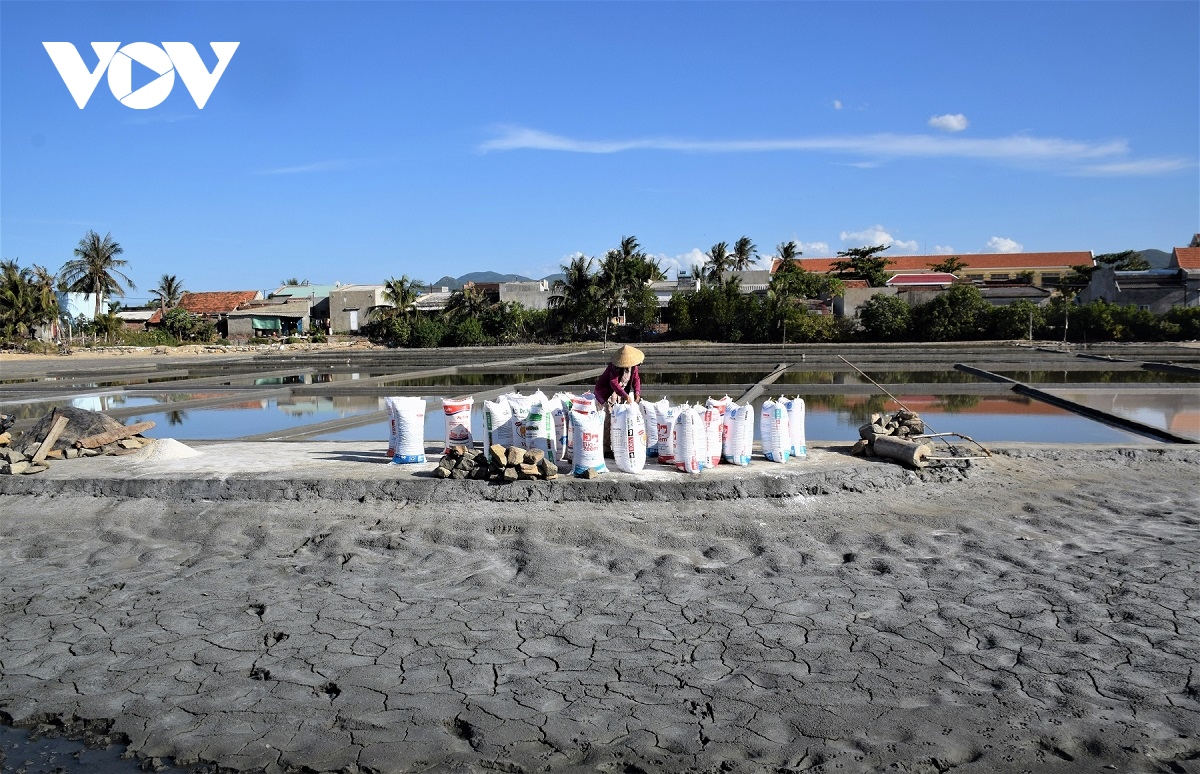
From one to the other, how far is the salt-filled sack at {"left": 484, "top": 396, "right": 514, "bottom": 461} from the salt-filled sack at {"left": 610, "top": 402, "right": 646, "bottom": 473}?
84cm

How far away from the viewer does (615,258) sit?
4509 centimetres

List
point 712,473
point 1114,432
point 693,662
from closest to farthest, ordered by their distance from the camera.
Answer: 1. point 693,662
2. point 712,473
3. point 1114,432

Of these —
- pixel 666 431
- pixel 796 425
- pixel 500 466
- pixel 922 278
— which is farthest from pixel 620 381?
pixel 922 278

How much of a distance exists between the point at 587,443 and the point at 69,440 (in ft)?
15.5

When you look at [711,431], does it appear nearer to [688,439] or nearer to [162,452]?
[688,439]

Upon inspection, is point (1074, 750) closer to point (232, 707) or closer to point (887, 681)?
point (887, 681)

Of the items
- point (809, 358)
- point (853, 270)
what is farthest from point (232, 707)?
point (853, 270)

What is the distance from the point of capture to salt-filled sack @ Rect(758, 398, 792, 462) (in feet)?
23.1

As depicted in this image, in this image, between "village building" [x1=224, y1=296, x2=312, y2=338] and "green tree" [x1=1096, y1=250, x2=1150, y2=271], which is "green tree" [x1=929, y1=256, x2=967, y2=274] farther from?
"village building" [x1=224, y1=296, x2=312, y2=338]

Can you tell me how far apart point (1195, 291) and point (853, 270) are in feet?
79.4

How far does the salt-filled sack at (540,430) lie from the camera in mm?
6730

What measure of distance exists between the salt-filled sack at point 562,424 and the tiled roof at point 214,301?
5691 cm

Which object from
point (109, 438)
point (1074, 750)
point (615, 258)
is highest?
point (615, 258)

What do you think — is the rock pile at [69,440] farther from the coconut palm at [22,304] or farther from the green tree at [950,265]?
the green tree at [950,265]
